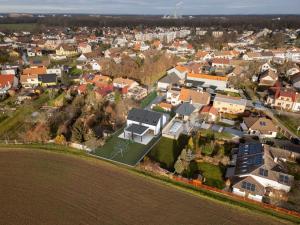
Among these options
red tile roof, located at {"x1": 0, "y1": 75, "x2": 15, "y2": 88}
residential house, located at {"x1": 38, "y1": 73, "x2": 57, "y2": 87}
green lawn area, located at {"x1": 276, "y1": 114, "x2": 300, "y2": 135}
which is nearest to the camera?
green lawn area, located at {"x1": 276, "y1": 114, "x2": 300, "y2": 135}

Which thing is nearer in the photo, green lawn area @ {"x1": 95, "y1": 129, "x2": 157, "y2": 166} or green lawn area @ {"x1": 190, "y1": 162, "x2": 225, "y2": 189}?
green lawn area @ {"x1": 190, "y1": 162, "x2": 225, "y2": 189}

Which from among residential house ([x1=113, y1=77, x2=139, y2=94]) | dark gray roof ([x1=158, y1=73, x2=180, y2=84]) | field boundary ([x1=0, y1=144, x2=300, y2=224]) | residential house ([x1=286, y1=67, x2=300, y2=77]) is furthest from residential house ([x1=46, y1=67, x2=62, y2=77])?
residential house ([x1=286, y1=67, x2=300, y2=77])

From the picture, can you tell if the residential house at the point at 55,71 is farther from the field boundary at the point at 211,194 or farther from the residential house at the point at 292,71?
the residential house at the point at 292,71

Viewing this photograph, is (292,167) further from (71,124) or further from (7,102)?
(7,102)

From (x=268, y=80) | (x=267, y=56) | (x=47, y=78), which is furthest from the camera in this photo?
(x=267, y=56)

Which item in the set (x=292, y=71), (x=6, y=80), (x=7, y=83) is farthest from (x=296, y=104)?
(x=6, y=80)

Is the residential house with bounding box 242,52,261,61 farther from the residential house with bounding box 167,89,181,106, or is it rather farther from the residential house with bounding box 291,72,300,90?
the residential house with bounding box 167,89,181,106

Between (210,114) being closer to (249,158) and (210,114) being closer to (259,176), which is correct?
(249,158)
